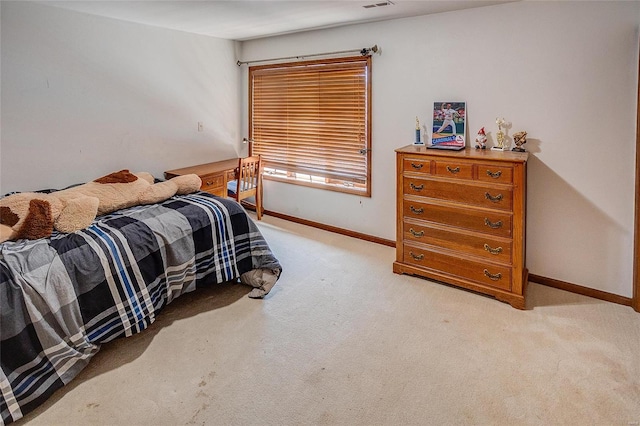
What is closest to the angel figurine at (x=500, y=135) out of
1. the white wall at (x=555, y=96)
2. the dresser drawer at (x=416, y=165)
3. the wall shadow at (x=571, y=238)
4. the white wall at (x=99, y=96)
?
the white wall at (x=555, y=96)

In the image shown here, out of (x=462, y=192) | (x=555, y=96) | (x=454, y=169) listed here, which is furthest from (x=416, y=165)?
(x=555, y=96)

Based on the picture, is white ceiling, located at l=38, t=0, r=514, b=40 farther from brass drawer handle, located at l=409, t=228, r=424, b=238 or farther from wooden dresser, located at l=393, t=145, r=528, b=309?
brass drawer handle, located at l=409, t=228, r=424, b=238

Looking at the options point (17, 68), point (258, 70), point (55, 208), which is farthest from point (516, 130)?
point (17, 68)

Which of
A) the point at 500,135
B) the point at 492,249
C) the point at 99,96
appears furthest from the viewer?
the point at 99,96

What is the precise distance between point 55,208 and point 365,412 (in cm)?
225

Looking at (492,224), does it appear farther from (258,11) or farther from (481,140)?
(258,11)

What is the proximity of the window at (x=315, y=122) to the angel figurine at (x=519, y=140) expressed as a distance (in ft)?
4.65

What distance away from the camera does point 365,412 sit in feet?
6.04

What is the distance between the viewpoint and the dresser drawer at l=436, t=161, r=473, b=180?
2.86 metres

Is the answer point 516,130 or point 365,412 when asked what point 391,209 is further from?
point 365,412

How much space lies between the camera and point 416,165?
10.2ft

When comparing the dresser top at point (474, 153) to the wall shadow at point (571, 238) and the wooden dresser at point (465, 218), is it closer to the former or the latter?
the wooden dresser at point (465, 218)

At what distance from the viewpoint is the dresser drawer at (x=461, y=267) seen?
2.83 m

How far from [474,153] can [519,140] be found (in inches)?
14.6
